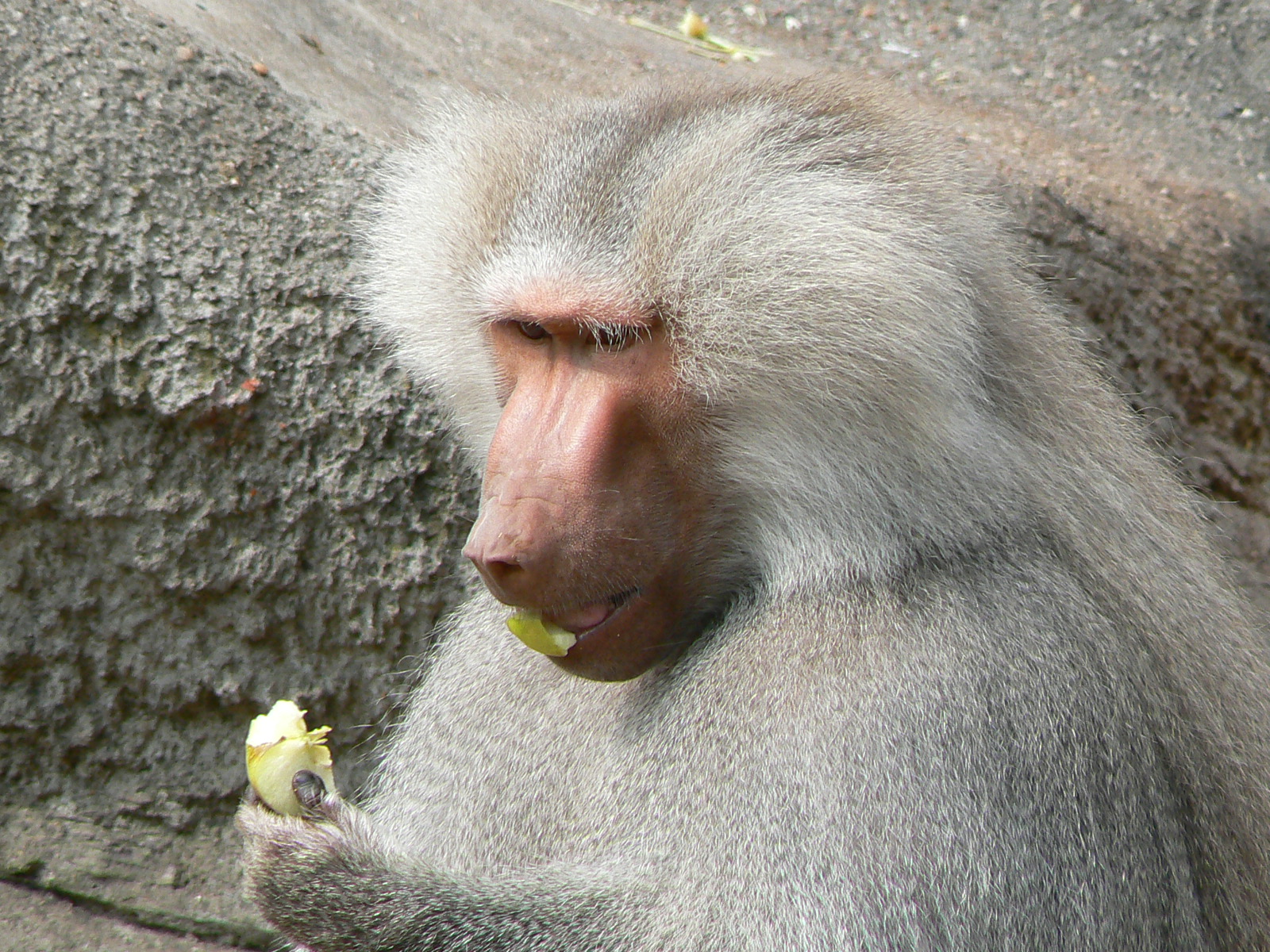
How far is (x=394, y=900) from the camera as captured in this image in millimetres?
1908

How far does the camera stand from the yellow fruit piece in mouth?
1941mm

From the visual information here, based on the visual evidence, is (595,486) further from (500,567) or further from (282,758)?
(282,758)

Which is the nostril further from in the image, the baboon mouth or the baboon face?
the baboon mouth

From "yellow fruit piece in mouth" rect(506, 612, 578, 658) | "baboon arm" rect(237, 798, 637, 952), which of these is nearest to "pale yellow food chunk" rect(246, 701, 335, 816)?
"baboon arm" rect(237, 798, 637, 952)

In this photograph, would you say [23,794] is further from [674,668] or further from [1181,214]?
[1181,214]

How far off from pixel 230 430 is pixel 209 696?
0.63 metres

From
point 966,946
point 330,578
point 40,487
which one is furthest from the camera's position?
point 330,578

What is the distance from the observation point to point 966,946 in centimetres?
172

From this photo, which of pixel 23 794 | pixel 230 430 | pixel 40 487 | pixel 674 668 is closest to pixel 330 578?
pixel 230 430

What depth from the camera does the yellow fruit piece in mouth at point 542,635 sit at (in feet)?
6.37

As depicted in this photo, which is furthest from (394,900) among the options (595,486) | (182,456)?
(182,456)

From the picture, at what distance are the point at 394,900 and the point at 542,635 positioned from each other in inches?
17.8

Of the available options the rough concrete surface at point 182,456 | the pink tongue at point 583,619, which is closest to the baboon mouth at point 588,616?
the pink tongue at point 583,619

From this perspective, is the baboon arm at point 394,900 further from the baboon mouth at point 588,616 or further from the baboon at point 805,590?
the baboon mouth at point 588,616
